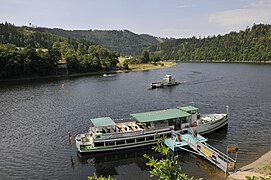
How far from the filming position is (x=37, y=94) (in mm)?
108688

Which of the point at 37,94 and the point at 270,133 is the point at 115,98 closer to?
the point at 37,94

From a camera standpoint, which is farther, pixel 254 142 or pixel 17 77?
pixel 17 77

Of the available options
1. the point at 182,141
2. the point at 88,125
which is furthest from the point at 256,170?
the point at 88,125

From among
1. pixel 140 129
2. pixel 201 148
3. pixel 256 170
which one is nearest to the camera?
pixel 256 170

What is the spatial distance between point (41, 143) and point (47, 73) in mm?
123010

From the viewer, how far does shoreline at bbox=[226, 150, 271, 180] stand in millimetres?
37375

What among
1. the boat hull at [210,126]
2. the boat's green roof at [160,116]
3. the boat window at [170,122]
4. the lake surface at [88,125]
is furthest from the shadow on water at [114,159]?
the boat hull at [210,126]

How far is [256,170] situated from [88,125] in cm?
3932

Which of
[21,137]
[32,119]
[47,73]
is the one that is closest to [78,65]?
[47,73]

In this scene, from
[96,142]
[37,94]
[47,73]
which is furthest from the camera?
[47,73]

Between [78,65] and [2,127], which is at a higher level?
[78,65]

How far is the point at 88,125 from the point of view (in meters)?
65.1

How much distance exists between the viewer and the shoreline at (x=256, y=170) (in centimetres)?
3738

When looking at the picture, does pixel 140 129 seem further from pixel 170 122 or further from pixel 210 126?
pixel 210 126
